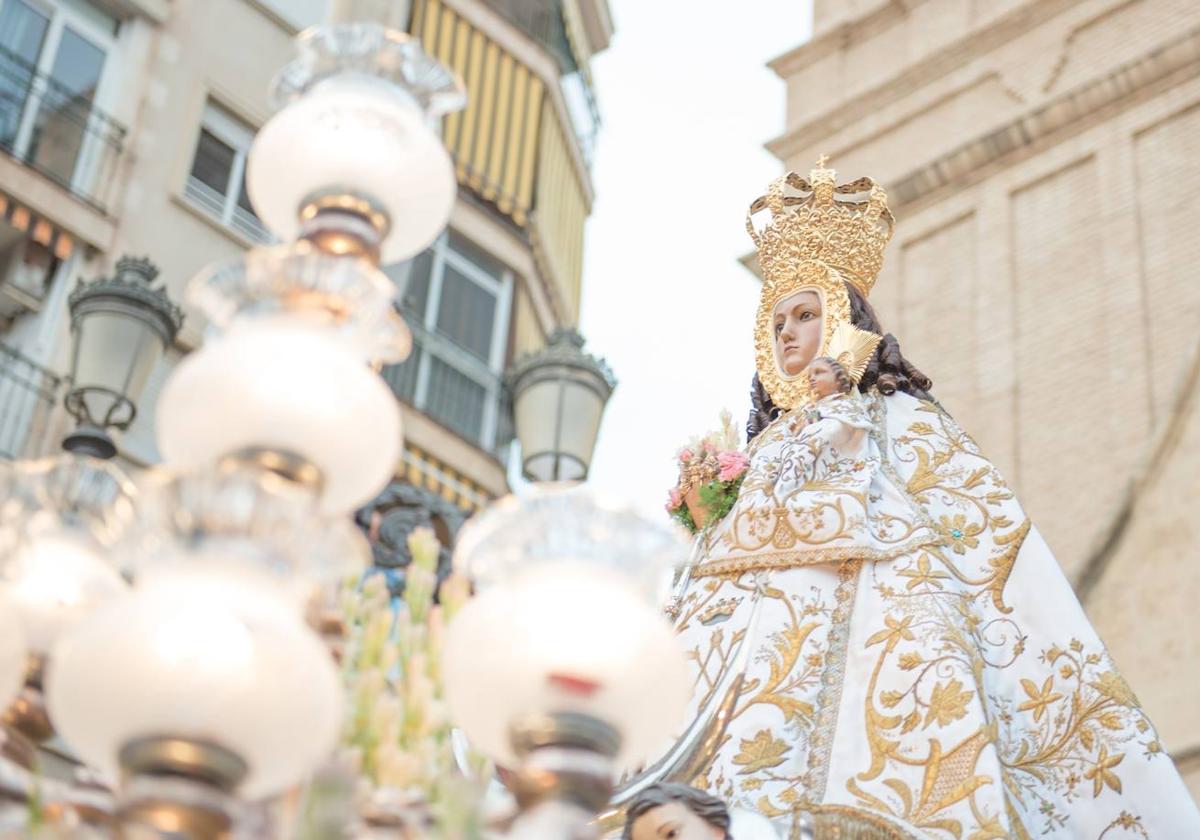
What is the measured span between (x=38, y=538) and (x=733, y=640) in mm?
2994

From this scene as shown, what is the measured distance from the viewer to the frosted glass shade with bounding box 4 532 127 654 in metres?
3.42

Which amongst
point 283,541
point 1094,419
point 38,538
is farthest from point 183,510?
point 1094,419

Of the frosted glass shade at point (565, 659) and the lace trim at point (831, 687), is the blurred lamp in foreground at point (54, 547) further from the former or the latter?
the lace trim at point (831, 687)

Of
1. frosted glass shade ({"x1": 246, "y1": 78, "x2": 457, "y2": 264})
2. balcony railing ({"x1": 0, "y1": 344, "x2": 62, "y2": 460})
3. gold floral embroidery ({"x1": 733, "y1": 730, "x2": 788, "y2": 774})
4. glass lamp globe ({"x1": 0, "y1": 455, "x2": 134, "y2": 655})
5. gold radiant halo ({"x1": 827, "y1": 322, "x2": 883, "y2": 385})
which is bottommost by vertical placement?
glass lamp globe ({"x1": 0, "y1": 455, "x2": 134, "y2": 655})

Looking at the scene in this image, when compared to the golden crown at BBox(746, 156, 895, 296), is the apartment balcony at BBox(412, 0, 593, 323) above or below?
above

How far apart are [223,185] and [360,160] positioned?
39.0 feet

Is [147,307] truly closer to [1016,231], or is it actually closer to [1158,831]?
[1158,831]

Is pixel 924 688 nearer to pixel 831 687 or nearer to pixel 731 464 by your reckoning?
pixel 831 687

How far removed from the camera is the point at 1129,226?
1409cm

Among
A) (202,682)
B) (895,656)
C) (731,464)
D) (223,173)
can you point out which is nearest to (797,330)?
(731,464)

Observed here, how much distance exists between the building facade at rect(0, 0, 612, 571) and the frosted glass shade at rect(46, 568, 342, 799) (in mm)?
9010

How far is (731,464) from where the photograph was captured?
21.7 ft

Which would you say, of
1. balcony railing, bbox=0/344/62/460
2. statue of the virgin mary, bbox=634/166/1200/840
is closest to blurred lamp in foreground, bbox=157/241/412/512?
statue of the virgin mary, bbox=634/166/1200/840

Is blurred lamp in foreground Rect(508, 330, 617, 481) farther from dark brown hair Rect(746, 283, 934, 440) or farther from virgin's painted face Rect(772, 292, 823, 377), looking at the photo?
virgin's painted face Rect(772, 292, 823, 377)
